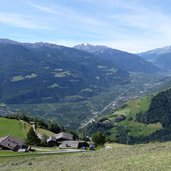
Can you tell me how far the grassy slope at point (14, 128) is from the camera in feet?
463

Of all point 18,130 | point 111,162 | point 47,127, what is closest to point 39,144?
point 18,130

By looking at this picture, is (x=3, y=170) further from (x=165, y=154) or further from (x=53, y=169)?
(x=165, y=154)

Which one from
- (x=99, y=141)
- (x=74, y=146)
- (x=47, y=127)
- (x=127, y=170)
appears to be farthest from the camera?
(x=47, y=127)

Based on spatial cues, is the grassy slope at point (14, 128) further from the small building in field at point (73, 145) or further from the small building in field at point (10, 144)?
the small building in field at point (10, 144)

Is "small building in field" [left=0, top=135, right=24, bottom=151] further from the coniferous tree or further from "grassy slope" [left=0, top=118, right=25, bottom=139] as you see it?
"grassy slope" [left=0, top=118, right=25, bottom=139]

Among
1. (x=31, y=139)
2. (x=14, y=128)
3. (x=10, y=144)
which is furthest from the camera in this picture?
(x=14, y=128)

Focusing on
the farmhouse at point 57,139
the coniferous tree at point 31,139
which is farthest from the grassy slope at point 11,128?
the coniferous tree at point 31,139

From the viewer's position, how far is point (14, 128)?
148250 mm

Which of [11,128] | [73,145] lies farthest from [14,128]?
[73,145]

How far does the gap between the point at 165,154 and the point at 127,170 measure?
818cm

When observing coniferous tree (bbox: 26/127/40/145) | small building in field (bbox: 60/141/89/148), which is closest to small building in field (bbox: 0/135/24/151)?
coniferous tree (bbox: 26/127/40/145)

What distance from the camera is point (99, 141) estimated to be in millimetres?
142500

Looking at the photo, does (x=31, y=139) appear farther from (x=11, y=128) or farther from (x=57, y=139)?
(x=11, y=128)

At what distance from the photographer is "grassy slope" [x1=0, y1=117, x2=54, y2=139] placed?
141 m
